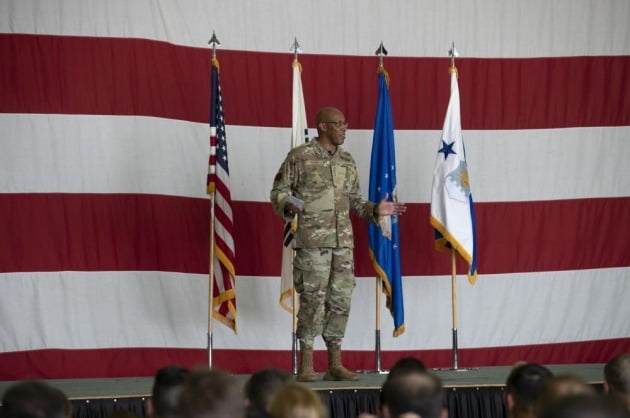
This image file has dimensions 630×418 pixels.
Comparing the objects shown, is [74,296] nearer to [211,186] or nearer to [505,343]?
[211,186]

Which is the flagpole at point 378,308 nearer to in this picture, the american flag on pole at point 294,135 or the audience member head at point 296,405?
the american flag on pole at point 294,135

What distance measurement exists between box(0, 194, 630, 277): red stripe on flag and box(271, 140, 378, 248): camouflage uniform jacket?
891mm

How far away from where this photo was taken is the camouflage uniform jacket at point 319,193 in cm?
570

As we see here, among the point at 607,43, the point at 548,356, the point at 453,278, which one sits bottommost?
the point at 548,356

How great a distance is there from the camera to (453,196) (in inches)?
251

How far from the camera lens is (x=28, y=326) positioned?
6176mm

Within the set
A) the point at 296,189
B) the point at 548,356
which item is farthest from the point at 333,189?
the point at 548,356

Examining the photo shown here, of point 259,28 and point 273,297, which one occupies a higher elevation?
point 259,28

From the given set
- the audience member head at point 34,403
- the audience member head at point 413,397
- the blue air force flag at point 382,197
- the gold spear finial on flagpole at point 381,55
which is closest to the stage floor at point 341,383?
the blue air force flag at point 382,197

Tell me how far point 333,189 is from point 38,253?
1753 mm

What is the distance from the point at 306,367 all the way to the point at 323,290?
1.32 ft

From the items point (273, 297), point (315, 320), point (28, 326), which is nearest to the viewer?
point (315, 320)

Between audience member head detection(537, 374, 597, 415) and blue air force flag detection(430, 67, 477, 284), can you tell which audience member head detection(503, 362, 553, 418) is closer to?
audience member head detection(537, 374, 597, 415)

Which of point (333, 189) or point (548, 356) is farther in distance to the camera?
point (548, 356)
